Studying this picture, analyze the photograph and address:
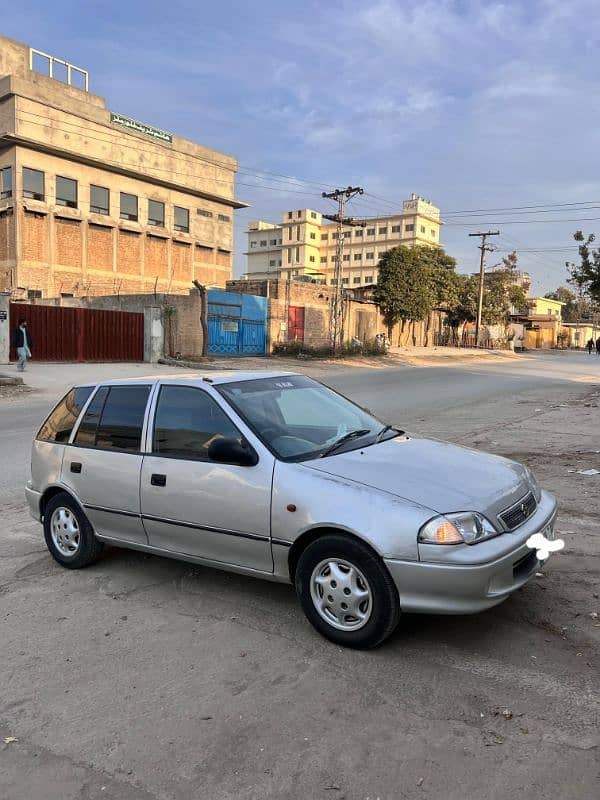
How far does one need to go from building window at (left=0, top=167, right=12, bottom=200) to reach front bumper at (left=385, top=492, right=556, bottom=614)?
1882 inches

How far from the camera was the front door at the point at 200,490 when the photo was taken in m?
3.77

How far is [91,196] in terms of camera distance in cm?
4781

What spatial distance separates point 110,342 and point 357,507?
87.1 ft

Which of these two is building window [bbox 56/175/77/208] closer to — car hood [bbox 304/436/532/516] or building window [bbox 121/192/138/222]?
building window [bbox 121/192/138/222]

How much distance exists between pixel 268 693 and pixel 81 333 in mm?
26295

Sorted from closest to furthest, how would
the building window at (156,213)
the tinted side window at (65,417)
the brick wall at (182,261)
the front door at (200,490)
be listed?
the front door at (200,490)
the tinted side window at (65,417)
the building window at (156,213)
the brick wall at (182,261)

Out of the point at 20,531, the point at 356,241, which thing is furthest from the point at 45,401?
the point at 356,241

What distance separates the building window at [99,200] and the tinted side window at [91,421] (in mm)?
47274

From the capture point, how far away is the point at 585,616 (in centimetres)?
381

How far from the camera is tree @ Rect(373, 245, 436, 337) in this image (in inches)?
1785

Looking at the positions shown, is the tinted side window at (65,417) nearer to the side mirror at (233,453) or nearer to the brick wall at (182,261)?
the side mirror at (233,453)

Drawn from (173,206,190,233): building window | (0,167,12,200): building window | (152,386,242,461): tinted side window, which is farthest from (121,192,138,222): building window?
(152,386,242,461): tinted side window

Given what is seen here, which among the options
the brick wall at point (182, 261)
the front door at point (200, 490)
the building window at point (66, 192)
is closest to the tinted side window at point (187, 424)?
the front door at point (200, 490)

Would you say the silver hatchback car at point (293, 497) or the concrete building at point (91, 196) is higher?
the concrete building at point (91, 196)
